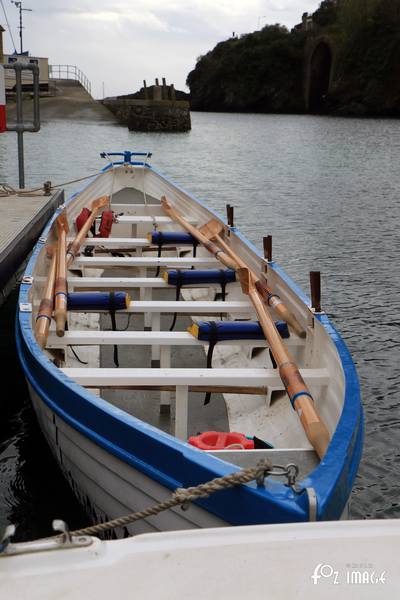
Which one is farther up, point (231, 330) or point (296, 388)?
point (231, 330)

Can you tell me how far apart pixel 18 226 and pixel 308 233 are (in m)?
9.28

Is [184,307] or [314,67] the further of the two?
[314,67]

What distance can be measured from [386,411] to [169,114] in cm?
5671

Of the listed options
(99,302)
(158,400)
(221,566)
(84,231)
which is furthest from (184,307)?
(221,566)

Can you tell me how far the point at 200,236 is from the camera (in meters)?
9.20

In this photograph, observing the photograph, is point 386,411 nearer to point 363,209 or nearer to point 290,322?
point 290,322

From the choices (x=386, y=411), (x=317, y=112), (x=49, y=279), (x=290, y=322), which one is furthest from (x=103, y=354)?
(x=317, y=112)

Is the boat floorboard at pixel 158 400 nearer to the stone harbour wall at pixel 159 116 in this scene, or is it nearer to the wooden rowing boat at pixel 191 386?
the wooden rowing boat at pixel 191 386

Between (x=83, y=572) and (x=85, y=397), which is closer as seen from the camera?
(x=83, y=572)

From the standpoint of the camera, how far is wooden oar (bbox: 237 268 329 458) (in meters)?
3.88

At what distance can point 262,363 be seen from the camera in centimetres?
638

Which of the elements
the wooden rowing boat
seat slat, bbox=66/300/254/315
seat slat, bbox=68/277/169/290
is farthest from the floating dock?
seat slat, bbox=66/300/254/315

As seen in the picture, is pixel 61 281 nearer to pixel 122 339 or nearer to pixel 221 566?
pixel 122 339

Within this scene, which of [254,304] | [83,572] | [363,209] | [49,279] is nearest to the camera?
[83,572]
